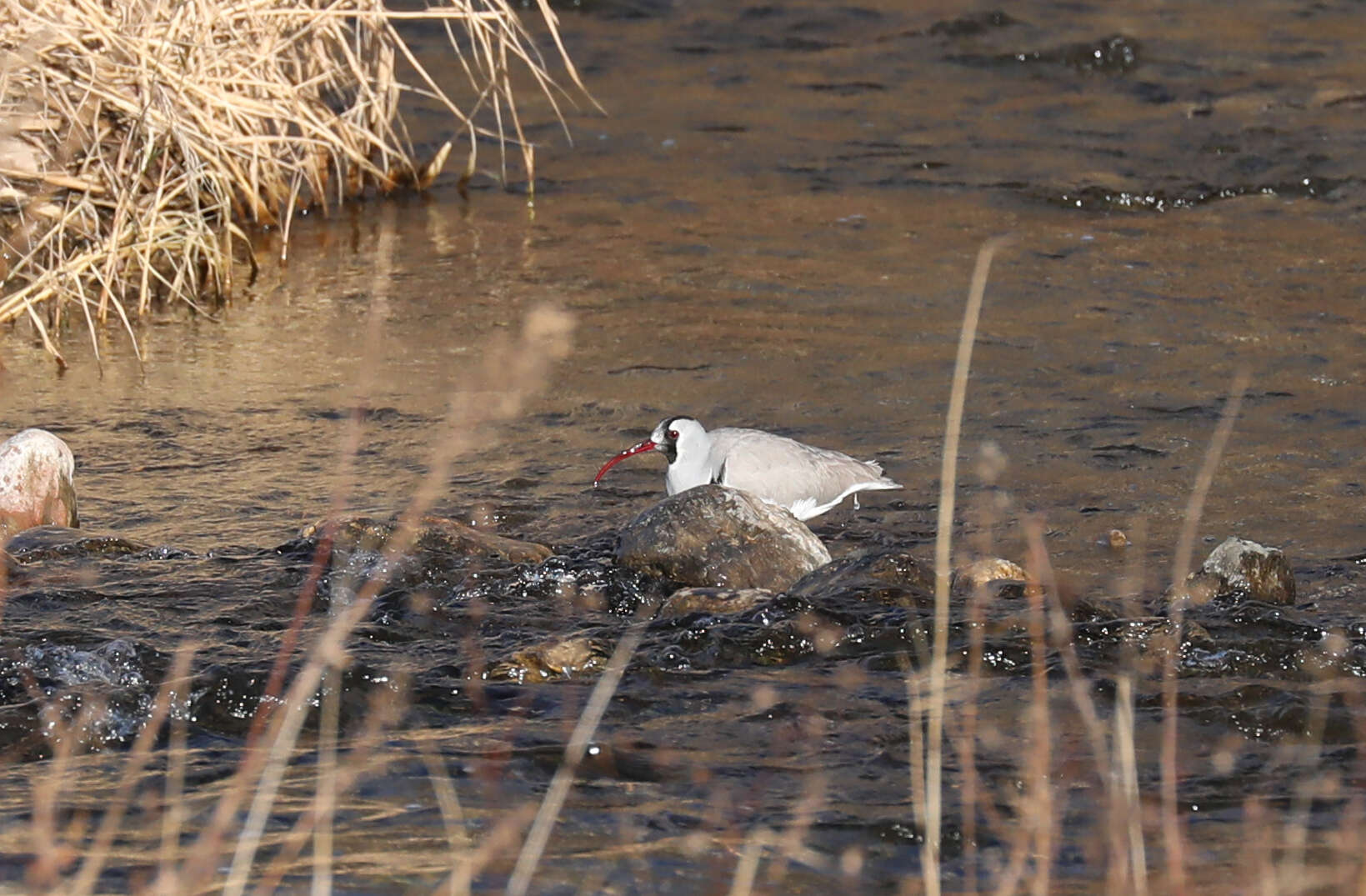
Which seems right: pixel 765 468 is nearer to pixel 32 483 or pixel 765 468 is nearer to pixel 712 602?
pixel 712 602

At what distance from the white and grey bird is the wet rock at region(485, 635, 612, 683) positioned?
136 cm

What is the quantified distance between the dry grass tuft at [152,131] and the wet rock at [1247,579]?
3978 mm

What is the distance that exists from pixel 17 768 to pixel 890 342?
4455 mm

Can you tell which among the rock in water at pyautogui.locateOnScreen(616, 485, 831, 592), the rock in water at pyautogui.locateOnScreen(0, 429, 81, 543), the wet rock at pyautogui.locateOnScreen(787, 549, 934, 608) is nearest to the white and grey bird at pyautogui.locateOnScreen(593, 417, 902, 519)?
the rock in water at pyautogui.locateOnScreen(616, 485, 831, 592)

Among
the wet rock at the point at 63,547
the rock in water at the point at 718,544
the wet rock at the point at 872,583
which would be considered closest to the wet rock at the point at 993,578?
the wet rock at the point at 872,583

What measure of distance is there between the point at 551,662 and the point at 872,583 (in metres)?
0.98

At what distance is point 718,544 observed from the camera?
5.58 metres

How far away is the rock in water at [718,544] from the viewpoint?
5.52 m

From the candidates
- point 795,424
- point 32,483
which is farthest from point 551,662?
point 795,424

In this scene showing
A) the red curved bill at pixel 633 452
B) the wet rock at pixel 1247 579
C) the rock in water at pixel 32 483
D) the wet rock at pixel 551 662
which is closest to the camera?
the wet rock at pixel 551 662

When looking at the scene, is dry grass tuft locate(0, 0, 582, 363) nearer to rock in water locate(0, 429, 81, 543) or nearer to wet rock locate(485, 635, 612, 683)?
rock in water locate(0, 429, 81, 543)

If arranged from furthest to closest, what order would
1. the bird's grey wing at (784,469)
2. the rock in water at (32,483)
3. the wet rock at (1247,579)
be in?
the bird's grey wing at (784,469), the rock in water at (32,483), the wet rock at (1247,579)

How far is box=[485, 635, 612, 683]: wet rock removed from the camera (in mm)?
4746

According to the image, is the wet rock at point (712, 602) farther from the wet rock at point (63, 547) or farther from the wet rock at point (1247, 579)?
the wet rock at point (63, 547)
